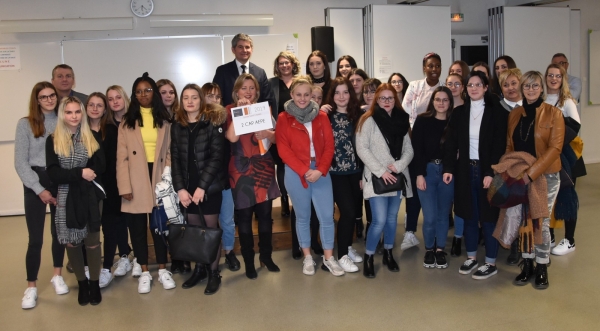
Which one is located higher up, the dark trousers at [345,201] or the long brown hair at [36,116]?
the long brown hair at [36,116]

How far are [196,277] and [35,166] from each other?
4.51 feet

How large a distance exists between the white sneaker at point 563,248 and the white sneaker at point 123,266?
3.50 m

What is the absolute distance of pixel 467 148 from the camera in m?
3.62

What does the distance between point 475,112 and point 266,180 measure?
1611 millimetres

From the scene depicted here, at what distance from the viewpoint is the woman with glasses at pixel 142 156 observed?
3.62 meters

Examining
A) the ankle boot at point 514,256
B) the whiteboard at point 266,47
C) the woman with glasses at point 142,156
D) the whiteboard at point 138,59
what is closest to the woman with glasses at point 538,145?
the ankle boot at point 514,256

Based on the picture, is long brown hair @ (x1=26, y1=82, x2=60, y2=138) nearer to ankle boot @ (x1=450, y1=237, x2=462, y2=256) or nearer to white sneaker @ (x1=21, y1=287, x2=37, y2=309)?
white sneaker @ (x1=21, y1=287, x2=37, y2=309)

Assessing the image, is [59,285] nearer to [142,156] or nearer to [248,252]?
[142,156]

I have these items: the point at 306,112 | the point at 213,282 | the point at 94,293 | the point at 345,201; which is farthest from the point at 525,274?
the point at 94,293

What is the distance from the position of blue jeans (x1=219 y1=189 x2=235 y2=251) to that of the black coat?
5.33ft

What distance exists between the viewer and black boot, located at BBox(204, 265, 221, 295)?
3.65m

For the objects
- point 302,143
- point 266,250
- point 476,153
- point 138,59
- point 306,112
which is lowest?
point 266,250

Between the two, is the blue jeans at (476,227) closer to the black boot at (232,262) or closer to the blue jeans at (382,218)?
the blue jeans at (382,218)

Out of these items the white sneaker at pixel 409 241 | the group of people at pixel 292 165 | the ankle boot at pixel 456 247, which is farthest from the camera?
the white sneaker at pixel 409 241
